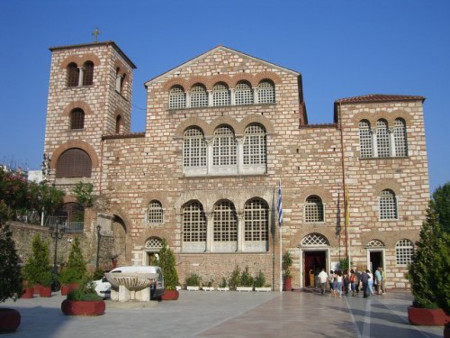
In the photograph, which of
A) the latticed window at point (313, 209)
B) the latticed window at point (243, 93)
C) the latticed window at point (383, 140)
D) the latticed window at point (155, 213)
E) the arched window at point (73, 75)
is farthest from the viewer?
the arched window at point (73, 75)

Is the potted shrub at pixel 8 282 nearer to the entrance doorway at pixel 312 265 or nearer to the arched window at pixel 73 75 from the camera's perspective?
the entrance doorway at pixel 312 265

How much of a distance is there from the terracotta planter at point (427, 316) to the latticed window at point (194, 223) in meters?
18.5

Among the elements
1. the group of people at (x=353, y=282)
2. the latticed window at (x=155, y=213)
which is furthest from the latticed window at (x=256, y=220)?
the latticed window at (x=155, y=213)

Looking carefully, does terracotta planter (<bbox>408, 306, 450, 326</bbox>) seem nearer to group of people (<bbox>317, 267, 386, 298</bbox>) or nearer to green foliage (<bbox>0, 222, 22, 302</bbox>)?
group of people (<bbox>317, 267, 386, 298</bbox>)

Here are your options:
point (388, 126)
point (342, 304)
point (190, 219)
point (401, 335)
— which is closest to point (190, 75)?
point (190, 219)

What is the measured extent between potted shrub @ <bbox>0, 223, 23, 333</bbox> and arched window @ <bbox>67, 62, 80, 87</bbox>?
23.7 m

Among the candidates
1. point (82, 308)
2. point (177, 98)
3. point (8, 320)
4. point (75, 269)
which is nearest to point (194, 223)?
point (177, 98)

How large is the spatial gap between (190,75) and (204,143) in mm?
4993

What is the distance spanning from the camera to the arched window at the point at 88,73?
116ft

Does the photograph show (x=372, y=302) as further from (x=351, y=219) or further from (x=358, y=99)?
(x=358, y=99)

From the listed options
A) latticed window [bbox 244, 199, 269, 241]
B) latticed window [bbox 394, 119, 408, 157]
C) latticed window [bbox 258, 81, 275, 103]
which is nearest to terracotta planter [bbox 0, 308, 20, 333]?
latticed window [bbox 244, 199, 269, 241]

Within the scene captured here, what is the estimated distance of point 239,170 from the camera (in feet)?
105

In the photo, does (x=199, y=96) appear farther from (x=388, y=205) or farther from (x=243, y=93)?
(x=388, y=205)

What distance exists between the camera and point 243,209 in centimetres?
3100
